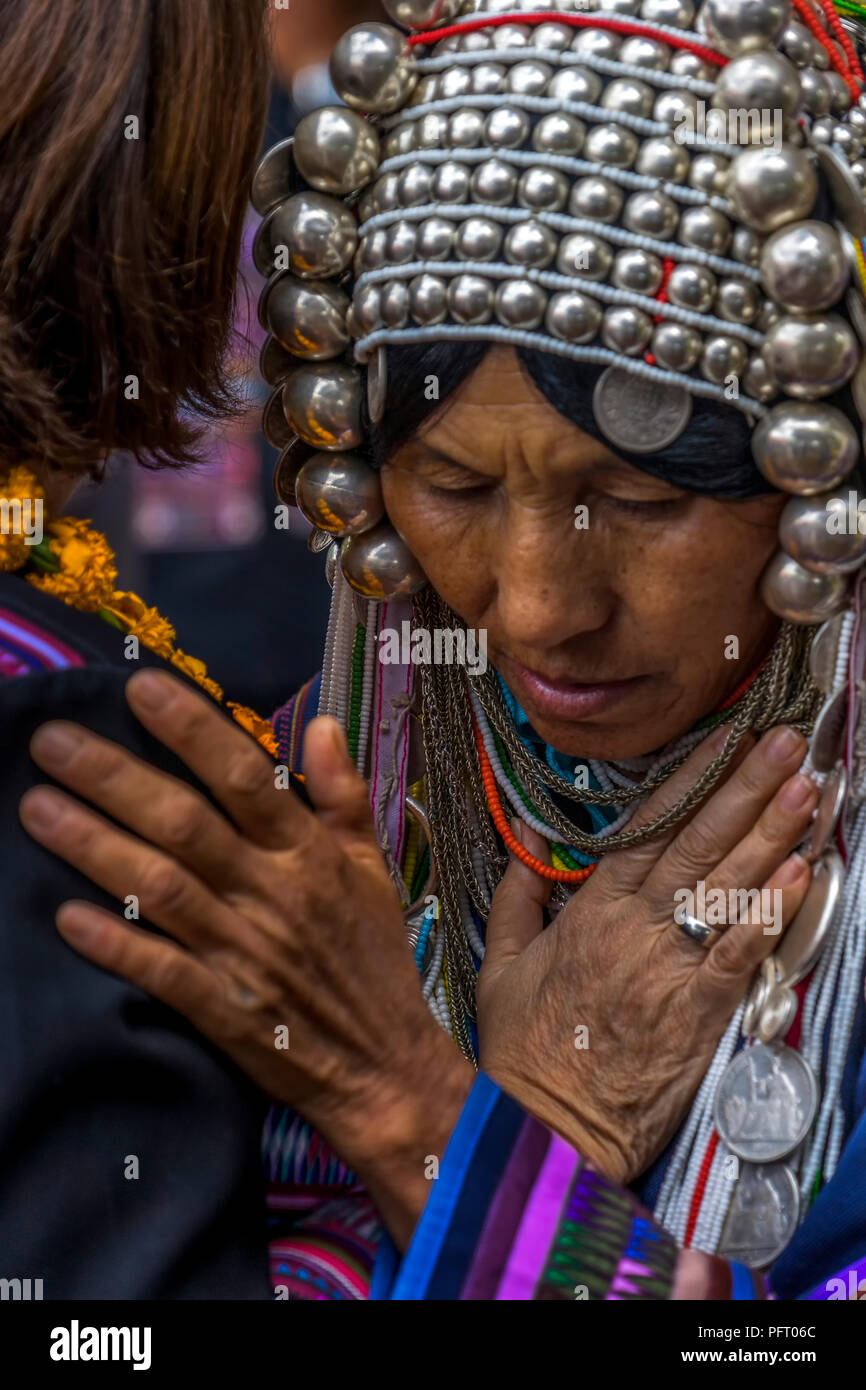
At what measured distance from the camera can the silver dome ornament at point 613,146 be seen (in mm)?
1415

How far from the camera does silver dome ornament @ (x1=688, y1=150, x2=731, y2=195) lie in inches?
55.6

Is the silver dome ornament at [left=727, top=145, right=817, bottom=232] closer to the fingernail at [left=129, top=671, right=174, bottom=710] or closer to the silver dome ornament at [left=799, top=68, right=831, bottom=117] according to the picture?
the silver dome ornament at [left=799, top=68, right=831, bottom=117]

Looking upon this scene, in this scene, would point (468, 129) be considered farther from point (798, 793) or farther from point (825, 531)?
point (798, 793)

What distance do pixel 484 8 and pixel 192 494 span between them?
1904mm

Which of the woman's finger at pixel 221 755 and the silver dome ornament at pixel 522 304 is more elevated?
the silver dome ornament at pixel 522 304

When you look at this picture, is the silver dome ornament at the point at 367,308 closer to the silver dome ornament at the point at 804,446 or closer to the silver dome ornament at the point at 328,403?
the silver dome ornament at the point at 328,403

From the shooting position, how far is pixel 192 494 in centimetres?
332

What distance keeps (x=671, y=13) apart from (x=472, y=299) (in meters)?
0.30

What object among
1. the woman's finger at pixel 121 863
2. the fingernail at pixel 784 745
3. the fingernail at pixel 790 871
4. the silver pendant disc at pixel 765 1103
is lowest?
the silver pendant disc at pixel 765 1103

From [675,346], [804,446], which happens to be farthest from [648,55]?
[804,446]

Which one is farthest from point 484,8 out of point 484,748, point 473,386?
point 484,748

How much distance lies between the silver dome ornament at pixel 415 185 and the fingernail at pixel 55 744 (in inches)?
25.7

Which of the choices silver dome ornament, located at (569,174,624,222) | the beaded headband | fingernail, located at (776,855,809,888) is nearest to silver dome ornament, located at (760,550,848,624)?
the beaded headband

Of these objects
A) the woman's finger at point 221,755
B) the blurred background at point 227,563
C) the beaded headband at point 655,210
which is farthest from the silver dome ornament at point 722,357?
the blurred background at point 227,563
